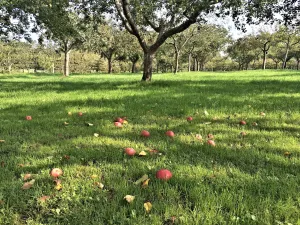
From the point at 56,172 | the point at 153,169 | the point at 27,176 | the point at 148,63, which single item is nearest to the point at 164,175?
the point at 153,169

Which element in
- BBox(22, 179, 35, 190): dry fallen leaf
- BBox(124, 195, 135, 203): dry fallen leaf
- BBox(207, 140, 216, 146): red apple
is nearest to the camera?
BBox(124, 195, 135, 203): dry fallen leaf

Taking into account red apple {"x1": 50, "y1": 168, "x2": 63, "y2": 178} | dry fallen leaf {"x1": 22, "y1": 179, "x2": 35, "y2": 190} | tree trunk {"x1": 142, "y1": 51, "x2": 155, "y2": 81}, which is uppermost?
tree trunk {"x1": 142, "y1": 51, "x2": 155, "y2": 81}

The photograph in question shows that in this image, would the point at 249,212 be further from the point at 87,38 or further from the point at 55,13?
the point at 87,38

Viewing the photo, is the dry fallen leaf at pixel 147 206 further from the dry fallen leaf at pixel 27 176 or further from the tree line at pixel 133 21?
the tree line at pixel 133 21

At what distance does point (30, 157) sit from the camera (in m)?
3.62

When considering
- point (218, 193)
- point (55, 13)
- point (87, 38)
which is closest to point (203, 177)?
point (218, 193)

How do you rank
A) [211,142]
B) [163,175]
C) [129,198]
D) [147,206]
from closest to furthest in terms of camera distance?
[147,206]
[129,198]
[163,175]
[211,142]

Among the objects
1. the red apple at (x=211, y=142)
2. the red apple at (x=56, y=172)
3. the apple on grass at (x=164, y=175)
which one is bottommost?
the red apple at (x=56, y=172)

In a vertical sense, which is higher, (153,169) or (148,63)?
(148,63)

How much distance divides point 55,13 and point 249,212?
607 inches

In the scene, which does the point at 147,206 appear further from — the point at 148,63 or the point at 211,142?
the point at 148,63

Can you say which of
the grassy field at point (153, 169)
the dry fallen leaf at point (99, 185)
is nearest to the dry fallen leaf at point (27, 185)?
the grassy field at point (153, 169)

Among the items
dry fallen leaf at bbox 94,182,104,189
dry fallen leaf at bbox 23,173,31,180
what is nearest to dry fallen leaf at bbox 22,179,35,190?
dry fallen leaf at bbox 23,173,31,180

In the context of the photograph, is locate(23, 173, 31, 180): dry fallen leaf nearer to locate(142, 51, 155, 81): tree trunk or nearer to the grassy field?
the grassy field
